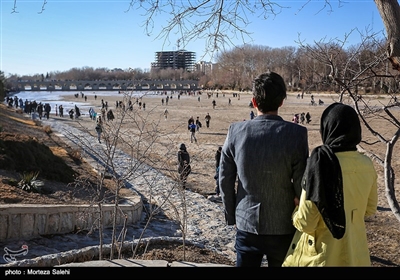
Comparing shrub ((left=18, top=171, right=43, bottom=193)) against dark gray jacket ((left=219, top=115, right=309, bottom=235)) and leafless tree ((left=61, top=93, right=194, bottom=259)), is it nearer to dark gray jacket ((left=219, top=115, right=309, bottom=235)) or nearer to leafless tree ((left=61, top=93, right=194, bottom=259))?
leafless tree ((left=61, top=93, right=194, bottom=259))

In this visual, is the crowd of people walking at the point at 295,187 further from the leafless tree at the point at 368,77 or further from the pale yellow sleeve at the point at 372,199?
the leafless tree at the point at 368,77

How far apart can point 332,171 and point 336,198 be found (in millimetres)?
151

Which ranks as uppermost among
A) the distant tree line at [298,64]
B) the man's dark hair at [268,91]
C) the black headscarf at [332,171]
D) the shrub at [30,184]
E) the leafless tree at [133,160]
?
the distant tree line at [298,64]

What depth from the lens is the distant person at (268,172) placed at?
2.86 meters

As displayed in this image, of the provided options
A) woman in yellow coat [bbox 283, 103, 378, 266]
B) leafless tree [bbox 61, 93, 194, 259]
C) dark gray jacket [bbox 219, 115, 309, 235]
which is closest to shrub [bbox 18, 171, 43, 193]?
leafless tree [bbox 61, 93, 194, 259]

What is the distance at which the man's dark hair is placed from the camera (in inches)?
116

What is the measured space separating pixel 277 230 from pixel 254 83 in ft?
3.18

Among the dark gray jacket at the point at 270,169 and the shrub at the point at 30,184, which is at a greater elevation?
the dark gray jacket at the point at 270,169

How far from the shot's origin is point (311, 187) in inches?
99.5

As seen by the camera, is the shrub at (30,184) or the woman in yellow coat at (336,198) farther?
the shrub at (30,184)

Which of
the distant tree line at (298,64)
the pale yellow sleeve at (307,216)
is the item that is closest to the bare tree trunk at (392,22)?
the distant tree line at (298,64)

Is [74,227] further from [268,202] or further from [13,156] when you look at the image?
[268,202]

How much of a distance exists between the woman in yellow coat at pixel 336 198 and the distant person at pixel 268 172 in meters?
0.26

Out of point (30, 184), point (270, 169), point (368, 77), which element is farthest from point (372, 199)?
point (30, 184)
